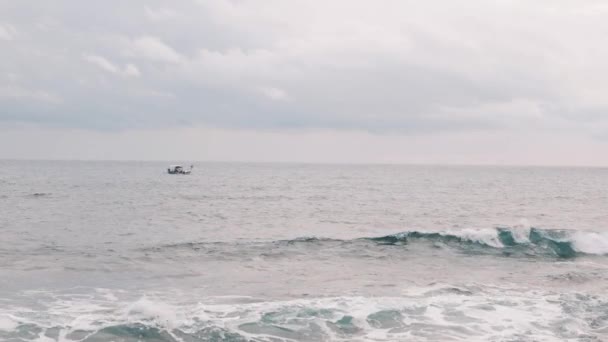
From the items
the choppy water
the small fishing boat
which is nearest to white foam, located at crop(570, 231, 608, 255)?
the choppy water

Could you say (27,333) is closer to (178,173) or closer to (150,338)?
(150,338)

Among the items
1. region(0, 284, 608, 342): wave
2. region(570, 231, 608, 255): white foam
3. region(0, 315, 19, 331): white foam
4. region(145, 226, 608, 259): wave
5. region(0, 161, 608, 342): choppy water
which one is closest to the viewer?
region(0, 284, 608, 342): wave

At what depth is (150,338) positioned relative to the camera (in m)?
15.8

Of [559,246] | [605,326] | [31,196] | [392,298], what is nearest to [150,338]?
[392,298]

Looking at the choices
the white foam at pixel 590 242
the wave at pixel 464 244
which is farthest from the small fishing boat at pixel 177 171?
the white foam at pixel 590 242

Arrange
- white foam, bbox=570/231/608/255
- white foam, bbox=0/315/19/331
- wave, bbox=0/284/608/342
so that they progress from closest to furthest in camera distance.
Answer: wave, bbox=0/284/608/342, white foam, bbox=0/315/19/331, white foam, bbox=570/231/608/255

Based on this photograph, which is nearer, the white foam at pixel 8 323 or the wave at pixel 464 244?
the white foam at pixel 8 323

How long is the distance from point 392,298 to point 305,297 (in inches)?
124

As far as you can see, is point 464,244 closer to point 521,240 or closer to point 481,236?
point 481,236

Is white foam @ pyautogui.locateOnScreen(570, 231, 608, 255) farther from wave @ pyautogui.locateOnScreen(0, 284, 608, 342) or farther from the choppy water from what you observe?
wave @ pyautogui.locateOnScreen(0, 284, 608, 342)

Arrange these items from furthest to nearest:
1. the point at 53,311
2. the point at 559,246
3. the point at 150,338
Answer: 1. the point at 559,246
2. the point at 53,311
3. the point at 150,338

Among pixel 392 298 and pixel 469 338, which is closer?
pixel 469 338

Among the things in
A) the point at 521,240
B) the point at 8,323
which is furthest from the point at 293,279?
the point at 521,240

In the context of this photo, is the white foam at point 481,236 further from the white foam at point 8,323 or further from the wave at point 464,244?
the white foam at point 8,323
